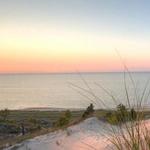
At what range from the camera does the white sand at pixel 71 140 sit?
892cm

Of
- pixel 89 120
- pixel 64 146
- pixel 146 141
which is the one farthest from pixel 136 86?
pixel 89 120

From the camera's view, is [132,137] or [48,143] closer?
[132,137]

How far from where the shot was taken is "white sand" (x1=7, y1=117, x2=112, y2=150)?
8.92 m

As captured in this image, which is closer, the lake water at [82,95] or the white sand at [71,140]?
the lake water at [82,95]

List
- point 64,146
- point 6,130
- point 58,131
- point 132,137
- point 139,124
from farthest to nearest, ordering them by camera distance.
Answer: point 6,130 → point 58,131 → point 64,146 → point 139,124 → point 132,137

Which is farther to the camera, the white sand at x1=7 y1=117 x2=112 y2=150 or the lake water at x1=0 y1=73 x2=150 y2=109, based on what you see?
the white sand at x1=7 y1=117 x2=112 y2=150

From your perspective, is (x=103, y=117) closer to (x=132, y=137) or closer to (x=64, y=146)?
(x=64, y=146)

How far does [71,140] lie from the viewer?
32.3 feet

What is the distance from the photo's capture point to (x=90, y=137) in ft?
32.1

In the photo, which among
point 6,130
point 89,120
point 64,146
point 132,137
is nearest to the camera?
point 132,137

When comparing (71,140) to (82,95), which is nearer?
(82,95)

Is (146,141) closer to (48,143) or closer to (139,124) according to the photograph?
(139,124)

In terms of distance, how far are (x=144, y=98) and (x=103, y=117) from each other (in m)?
9.16

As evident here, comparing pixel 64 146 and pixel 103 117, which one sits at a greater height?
pixel 103 117
